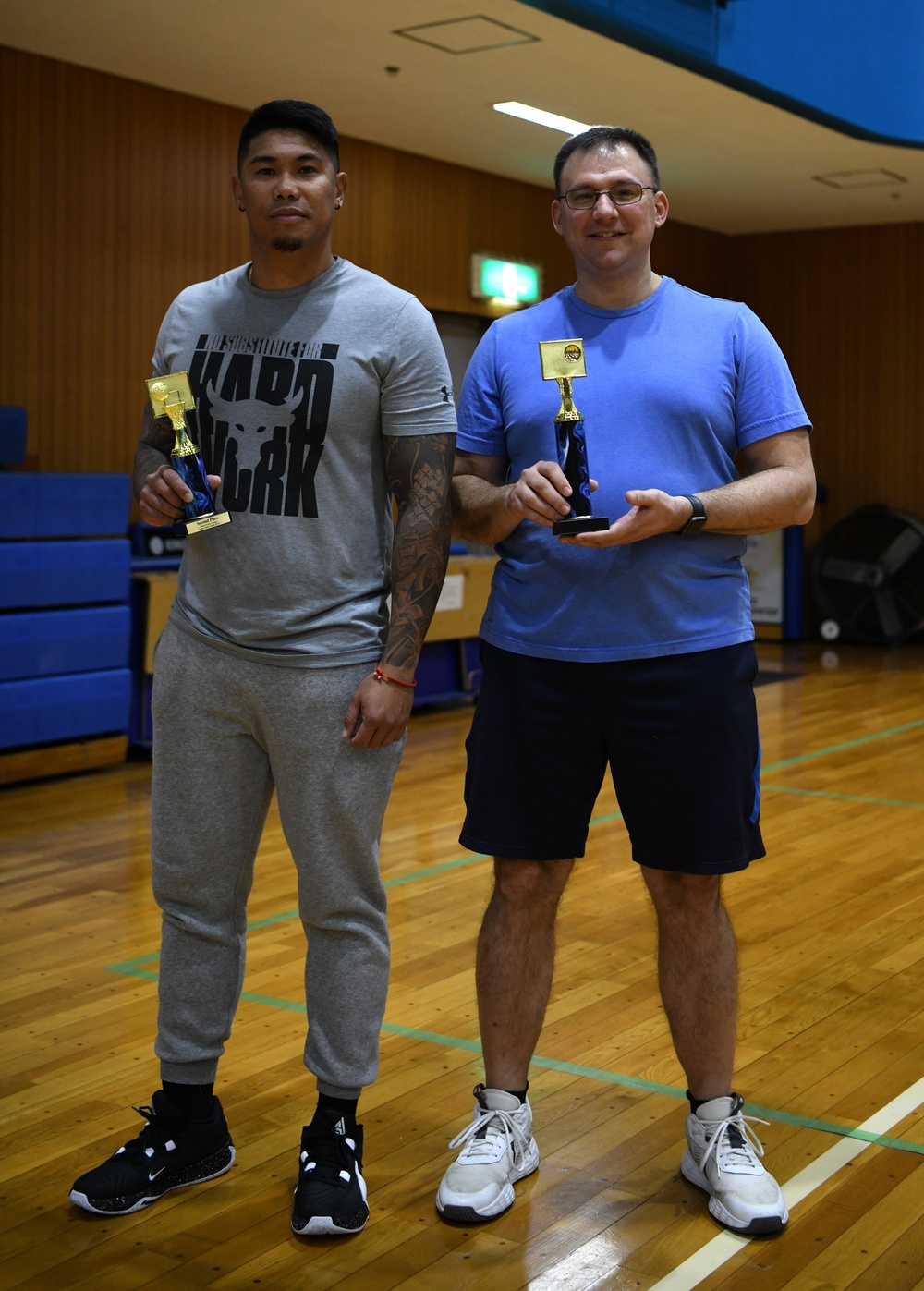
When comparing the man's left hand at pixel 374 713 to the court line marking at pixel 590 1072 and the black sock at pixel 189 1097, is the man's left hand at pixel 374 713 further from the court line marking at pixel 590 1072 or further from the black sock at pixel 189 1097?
the court line marking at pixel 590 1072

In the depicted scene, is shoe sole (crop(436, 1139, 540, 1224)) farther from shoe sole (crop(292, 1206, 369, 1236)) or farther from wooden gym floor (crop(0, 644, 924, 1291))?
shoe sole (crop(292, 1206, 369, 1236))

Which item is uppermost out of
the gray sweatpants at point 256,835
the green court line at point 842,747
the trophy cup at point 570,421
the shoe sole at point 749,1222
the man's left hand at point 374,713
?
the trophy cup at point 570,421

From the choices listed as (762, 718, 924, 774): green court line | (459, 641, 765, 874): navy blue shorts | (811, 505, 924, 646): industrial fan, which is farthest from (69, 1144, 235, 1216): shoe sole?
(811, 505, 924, 646): industrial fan

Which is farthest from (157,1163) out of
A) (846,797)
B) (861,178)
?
(861,178)

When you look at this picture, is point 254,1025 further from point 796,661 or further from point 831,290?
point 831,290

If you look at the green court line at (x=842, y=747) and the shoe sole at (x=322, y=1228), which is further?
the green court line at (x=842, y=747)

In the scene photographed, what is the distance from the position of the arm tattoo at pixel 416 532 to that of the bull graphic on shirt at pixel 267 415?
0.41 feet

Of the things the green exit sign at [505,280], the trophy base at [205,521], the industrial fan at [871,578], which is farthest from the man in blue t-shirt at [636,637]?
the industrial fan at [871,578]

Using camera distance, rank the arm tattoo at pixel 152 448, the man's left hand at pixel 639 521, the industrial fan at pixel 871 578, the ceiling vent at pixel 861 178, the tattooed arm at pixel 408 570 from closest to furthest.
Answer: the man's left hand at pixel 639 521 → the tattooed arm at pixel 408 570 → the arm tattoo at pixel 152 448 → the ceiling vent at pixel 861 178 → the industrial fan at pixel 871 578

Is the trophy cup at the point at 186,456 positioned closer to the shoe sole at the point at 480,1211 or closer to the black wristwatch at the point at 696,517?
the black wristwatch at the point at 696,517

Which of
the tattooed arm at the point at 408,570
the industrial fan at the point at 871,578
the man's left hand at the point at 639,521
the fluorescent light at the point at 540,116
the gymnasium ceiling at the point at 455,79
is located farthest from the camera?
the industrial fan at the point at 871,578

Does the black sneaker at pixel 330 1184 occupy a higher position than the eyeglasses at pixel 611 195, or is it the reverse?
the eyeglasses at pixel 611 195

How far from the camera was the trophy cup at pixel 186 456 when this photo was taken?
2.01 metres

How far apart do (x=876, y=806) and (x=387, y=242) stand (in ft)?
15.1
